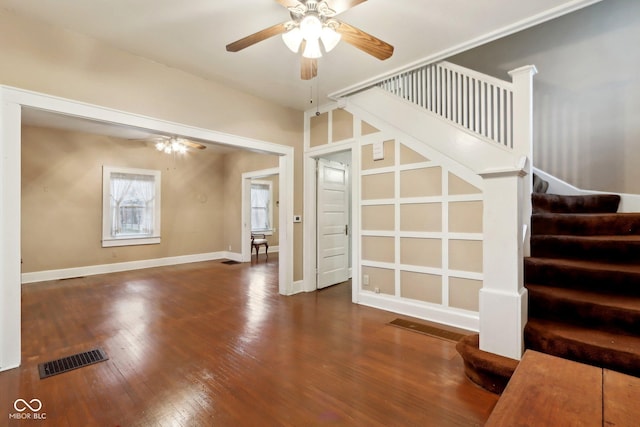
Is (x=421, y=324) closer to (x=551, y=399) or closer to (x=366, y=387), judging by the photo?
(x=366, y=387)

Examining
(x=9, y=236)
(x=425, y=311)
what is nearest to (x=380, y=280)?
(x=425, y=311)

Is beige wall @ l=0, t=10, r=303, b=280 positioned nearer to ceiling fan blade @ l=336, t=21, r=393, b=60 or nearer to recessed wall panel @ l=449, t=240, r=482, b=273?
ceiling fan blade @ l=336, t=21, r=393, b=60

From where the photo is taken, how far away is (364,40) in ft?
7.25

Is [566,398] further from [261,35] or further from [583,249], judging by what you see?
[261,35]

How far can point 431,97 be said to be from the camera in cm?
356

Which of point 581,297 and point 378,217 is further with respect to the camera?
point 378,217

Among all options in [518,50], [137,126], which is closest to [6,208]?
[137,126]

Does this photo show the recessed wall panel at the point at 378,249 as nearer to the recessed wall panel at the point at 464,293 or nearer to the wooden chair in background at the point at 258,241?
the recessed wall panel at the point at 464,293

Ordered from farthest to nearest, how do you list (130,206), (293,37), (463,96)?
1. (130,206)
2. (463,96)
3. (293,37)

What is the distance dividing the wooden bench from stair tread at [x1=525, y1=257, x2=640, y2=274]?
5.71 feet

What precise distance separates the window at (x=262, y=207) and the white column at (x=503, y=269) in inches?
291

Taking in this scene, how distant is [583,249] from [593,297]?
599 mm

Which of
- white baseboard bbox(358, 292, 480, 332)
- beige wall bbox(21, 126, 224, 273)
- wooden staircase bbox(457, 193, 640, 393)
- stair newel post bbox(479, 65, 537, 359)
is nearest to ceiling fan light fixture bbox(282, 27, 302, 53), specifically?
stair newel post bbox(479, 65, 537, 359)

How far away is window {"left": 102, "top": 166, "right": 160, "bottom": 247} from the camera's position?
6.25 metres
